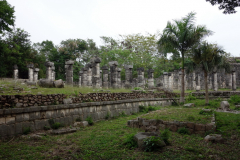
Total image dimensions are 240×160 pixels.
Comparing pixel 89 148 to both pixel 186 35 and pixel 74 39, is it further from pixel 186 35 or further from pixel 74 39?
pixel 74 39

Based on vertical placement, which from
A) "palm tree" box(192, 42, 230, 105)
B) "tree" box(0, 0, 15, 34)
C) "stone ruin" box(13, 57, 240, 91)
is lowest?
"stone ruin" box(13, 57, 240, 91)

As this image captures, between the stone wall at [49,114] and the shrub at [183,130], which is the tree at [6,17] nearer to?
the stone wall at [49,114]

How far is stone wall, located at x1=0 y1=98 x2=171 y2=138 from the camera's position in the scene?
639 cm

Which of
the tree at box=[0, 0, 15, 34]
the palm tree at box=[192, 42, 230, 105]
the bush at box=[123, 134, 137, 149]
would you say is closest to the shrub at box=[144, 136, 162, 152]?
the bush at box=[123, 134, 137, 149]

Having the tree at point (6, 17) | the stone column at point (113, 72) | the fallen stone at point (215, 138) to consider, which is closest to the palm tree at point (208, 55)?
the stone column at point (113, 72)

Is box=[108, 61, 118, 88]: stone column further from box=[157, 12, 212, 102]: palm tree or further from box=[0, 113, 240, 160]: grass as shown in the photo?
box=[0, 113, 240, 160]: grass

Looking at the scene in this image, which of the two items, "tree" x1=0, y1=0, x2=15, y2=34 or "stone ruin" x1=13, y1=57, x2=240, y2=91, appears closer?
"stone ruin" x1=13, y1=57, x2=240, y2=91

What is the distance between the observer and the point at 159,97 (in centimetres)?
1692

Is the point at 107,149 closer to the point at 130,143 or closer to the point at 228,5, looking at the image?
the point at 130,143

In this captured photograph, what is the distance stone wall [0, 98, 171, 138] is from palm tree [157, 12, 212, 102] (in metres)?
6.62

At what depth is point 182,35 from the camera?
15.0m

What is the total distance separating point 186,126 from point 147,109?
6.87 m

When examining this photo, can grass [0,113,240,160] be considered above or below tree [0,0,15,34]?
below

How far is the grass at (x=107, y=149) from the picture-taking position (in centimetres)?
464
